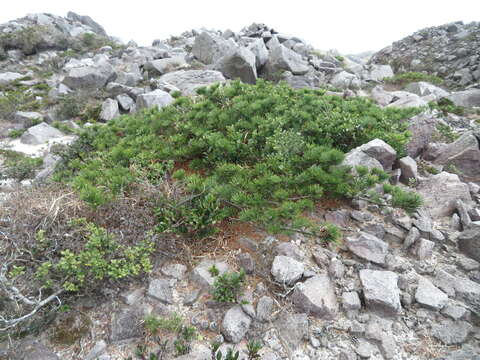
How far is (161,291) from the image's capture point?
10.1 ft

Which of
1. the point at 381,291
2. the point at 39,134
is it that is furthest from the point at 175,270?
the point at 39,134

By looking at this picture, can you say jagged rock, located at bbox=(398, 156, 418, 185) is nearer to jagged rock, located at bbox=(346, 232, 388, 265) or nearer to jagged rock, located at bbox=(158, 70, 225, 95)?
jagged rock, located at bbox=(346, 232, 388, 265)

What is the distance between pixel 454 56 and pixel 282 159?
73.5 feet

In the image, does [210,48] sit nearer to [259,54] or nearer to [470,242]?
[259,54]

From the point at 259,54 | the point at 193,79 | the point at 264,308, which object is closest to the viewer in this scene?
the point at 264,308

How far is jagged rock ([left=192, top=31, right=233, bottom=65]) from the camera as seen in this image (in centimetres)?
1490

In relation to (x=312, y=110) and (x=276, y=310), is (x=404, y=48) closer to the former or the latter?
(x=312, y=110)

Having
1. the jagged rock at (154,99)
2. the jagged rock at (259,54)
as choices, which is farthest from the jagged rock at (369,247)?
the jagged rock at (259,54)

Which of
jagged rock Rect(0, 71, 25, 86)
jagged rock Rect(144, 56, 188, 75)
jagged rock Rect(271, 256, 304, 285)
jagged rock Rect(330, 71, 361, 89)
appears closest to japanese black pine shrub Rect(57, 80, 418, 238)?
jagged rock Rect(271, 256, 304, 285)

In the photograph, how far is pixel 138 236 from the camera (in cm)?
334

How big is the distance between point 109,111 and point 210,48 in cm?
725

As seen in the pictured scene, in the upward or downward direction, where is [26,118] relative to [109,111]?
downward

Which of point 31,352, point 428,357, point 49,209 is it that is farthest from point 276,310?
point 49,209

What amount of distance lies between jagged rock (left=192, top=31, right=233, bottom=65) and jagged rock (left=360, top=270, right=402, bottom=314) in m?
13.8
